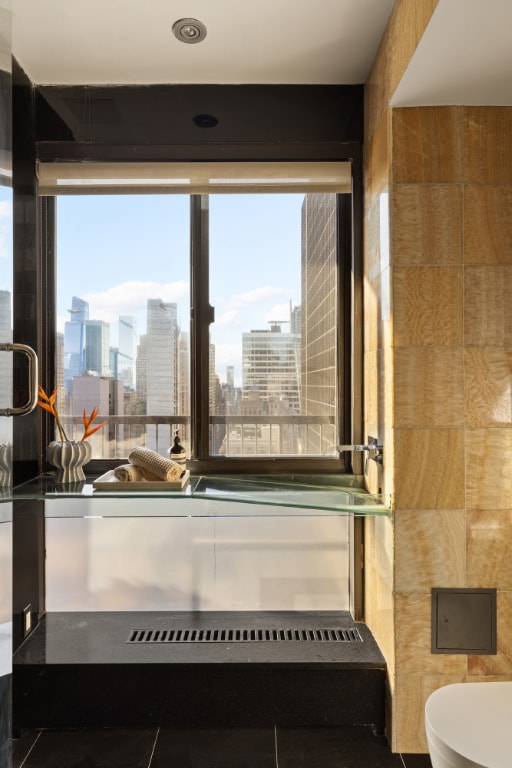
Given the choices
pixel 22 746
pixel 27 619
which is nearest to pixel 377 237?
pixel 27 619

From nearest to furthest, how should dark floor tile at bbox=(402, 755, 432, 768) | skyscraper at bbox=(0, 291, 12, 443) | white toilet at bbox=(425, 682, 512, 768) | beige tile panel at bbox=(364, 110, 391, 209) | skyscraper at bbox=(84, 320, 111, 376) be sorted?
skyscraper at bbox=(0, 291, 12, 443), white toilet at bbox=(425, 682, 512, 768), dark floor tile at bbox=(402, 755, 432, 768), beige tile panel at bbox=(364, 110, 391, 209), skyscraper at bbox=(84, 320, 111, 376)

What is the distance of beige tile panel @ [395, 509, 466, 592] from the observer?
1635mm

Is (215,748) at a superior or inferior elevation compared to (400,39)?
inferior

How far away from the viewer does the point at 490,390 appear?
1635 mm

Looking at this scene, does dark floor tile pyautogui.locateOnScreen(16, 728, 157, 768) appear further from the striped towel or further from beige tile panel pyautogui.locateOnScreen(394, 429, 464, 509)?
beige tile panel pyautogui.locateOnScreen(394, 429, 464, 509)

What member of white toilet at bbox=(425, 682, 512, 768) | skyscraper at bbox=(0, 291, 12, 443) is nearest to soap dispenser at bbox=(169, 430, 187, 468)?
skyscraper at bbox=(0, 291, 12, 443)

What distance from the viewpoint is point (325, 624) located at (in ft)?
6.51

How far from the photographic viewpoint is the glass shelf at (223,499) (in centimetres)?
168

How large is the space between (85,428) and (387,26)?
1685mm

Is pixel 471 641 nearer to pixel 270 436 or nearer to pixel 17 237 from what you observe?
pixel 270 436

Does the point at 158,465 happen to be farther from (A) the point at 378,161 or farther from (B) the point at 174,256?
(A) the point at 378,161

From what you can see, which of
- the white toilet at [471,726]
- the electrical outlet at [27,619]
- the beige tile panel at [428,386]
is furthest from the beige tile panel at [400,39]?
the electrical outlet at [27,619]

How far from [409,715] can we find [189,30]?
2.23 meters

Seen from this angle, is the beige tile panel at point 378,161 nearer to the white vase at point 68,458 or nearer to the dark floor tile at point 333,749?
the white vase at point 68,458
